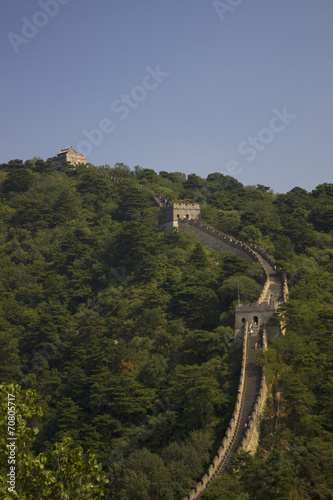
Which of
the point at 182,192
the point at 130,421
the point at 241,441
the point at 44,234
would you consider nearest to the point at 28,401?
the point at 241,441

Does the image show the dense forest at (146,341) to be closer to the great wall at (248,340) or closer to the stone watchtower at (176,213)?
the great wall at (248,340)

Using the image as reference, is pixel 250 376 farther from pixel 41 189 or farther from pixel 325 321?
pixel 41 189

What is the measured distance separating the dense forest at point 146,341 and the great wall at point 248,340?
0.89 m

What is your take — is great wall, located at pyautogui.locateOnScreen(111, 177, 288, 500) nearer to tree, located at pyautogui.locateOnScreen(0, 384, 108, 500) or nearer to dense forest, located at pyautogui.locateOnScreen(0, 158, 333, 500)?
dense forest, located at pyautogui.locateOnScreen(0, 158, 333, 500)

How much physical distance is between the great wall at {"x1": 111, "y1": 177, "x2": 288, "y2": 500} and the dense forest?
892 mm

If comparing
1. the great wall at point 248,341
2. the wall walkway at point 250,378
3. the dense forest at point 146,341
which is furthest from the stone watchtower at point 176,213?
the wall walkway at point 250,378

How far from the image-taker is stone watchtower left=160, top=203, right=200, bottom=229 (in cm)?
7161

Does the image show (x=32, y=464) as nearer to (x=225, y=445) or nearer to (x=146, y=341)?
(x=225, y=445)

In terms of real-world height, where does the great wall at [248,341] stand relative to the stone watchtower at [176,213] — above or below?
below

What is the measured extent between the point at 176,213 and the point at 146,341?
23060 mm

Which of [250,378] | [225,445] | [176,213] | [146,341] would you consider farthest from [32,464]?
[176,213]

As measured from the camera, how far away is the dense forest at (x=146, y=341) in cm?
3167

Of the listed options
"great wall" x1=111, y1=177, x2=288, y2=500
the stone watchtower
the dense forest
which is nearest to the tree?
the dense forest

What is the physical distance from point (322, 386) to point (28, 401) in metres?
23.8
